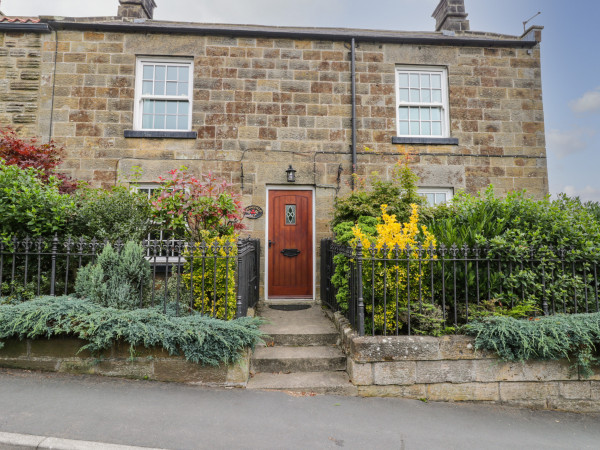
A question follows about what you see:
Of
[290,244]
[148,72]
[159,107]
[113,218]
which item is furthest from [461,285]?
[148,72]

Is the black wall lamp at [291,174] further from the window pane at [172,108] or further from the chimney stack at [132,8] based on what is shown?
the chimney stack at [132,8]

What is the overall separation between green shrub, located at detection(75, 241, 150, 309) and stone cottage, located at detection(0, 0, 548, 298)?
351 cm

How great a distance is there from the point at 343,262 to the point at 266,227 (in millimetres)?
3173

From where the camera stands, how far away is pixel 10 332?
4.47 meters

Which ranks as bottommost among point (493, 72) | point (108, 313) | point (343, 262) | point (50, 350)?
point (50, 350)

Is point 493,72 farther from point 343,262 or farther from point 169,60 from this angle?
point 169,60

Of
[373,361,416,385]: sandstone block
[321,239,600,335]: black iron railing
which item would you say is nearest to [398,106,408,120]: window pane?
[321,239,600,335]: black iron railing

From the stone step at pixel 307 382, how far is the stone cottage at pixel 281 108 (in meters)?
3.61

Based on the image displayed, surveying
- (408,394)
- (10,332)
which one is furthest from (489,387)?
(10,332)

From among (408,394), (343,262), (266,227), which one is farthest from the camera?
(266,227)

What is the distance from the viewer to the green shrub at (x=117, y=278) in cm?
486

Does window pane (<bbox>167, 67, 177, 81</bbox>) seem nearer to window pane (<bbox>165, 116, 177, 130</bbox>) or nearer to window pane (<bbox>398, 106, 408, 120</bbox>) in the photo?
window pane (<bbox>165, 116, 177, 130</bbox>)

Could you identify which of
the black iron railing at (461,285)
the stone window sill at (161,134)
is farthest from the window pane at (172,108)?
the black iron railing at (461,285)

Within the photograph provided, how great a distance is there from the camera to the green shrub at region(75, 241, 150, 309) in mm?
4863
